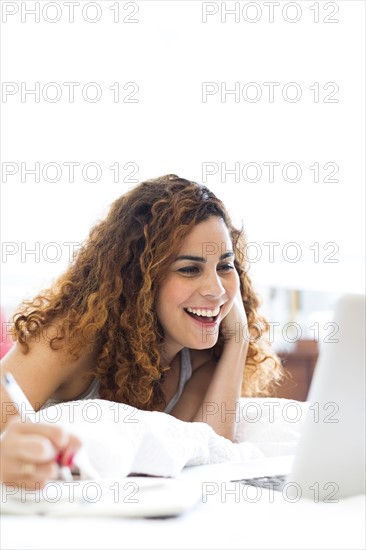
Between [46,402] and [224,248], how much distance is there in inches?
20.7

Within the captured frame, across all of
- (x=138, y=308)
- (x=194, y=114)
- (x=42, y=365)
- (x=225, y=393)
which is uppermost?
(x=194, y=114)

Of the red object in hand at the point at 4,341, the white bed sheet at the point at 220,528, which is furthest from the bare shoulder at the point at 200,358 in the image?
the white bed sheet at the point at 220,528

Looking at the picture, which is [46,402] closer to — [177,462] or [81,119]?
[177,462]

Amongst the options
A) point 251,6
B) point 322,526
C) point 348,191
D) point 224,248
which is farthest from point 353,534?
point 251,6

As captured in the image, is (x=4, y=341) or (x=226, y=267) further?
(x=4, y=341)

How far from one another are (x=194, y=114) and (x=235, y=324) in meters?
1.80

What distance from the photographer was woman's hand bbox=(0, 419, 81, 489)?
0.89 m

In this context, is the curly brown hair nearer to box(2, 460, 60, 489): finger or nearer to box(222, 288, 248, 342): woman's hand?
box(222, 288, 248, 342): woman's hand

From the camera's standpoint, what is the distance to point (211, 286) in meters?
1.93

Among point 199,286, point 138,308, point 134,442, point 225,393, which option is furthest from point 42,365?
point 134,442

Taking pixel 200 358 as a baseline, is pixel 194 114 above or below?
above

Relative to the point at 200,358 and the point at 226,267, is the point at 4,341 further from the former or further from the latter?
the point at 226,267

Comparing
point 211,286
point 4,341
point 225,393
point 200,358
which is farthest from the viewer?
point 4,341

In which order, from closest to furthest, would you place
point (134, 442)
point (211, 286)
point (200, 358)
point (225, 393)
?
point (134, 442) → point (211, 286) → point (225, 393) → point (200, 358)
